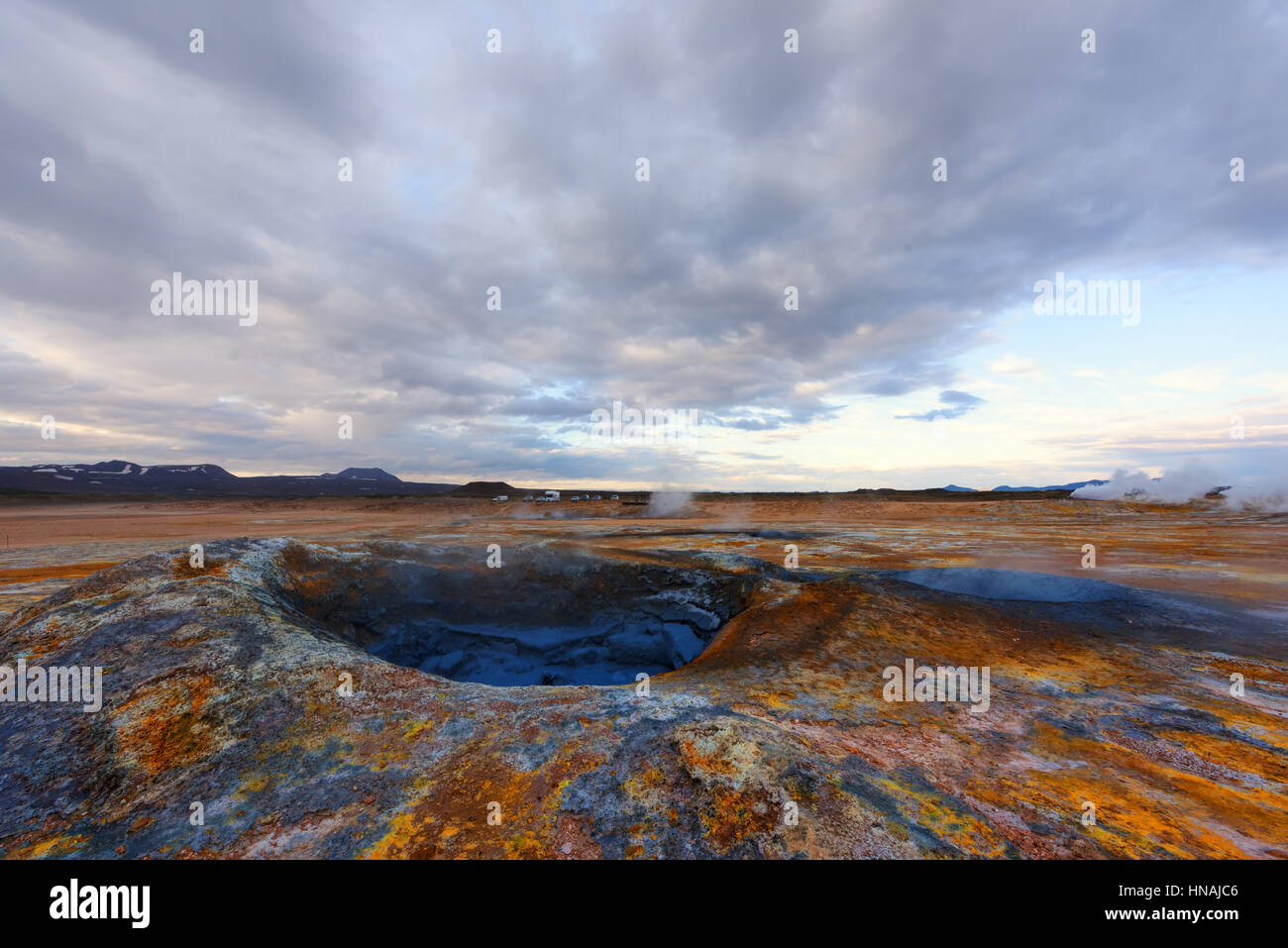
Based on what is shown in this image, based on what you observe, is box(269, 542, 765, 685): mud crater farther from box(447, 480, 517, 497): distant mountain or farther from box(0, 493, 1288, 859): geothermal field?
box(447, 480, 517, 497): distant mountain

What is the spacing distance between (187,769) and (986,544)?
24.8 m

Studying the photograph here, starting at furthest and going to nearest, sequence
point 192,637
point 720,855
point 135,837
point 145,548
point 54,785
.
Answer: point 145,548 < point 192,637 < point 54,785 < point 135,837 < point 720,855

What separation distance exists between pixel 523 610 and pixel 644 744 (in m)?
7.76

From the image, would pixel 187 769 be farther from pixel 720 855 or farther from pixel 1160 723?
pixel 1160 723

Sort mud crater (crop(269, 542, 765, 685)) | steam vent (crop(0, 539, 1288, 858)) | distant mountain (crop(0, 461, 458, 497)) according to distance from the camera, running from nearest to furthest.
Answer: steam vent (crop(0, 539, 1288, 858))
mud crater (crop(269, 542, 765, 685))
distant mountain (crop(0, 461, 458, 497))

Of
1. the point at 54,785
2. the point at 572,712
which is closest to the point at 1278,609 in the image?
the point at 572,712

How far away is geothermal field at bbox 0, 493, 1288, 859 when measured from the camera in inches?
119

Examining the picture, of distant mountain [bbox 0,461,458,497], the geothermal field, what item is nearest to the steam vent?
the geothermal field

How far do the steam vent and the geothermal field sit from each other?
0.02 meters

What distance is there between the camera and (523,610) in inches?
433

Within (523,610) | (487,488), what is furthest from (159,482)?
(523,610)

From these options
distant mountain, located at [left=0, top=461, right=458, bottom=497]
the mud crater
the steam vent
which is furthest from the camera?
distant mountain, located at [left=0, top=461, right=458, bottom=497]

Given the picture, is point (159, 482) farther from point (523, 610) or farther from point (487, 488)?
point (523, 610)
